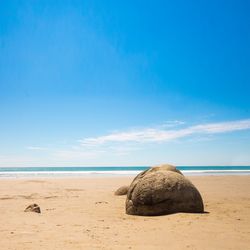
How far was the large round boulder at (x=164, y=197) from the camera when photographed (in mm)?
9688

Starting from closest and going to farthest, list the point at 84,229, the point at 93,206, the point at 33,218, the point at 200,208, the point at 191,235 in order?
1. the point at 191,235
2. the point at 84,229
3. the point at 33,218
4. the point at 200,208
5. the point at 93,206

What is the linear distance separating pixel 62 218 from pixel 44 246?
3.39m

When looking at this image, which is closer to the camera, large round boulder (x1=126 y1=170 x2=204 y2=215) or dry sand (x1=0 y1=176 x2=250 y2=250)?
dry sand (x1=0 y1=176 x2=250 y2=250)

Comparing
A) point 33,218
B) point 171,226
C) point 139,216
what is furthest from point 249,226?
point 33,218

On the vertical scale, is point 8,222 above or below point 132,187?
below

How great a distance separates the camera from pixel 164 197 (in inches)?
381

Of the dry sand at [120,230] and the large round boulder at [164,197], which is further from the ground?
the large round boulder at [164,197]

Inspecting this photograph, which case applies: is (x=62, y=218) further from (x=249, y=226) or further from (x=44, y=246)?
(x=249, y=226)

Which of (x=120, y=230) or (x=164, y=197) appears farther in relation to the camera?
(x=164, y=197)

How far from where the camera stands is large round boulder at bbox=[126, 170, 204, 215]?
31.8ft

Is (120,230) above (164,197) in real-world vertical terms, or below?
below

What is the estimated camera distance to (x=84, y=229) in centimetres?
777

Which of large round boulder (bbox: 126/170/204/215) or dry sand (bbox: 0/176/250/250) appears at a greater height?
large round boulder (bbox: 126/170/204/215)

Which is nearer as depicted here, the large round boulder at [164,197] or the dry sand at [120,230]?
the dry sand at [120,230]
